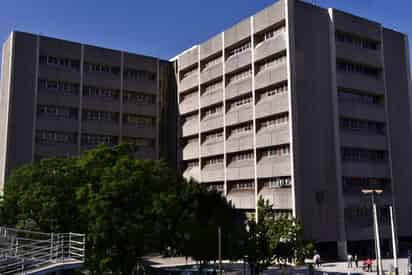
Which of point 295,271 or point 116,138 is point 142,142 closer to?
point 116,138

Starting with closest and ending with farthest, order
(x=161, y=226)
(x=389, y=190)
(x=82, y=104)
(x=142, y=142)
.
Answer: (x=161, y=226) → (x=389, y=190) → (x=82, y=104) → (x=142, y=142)

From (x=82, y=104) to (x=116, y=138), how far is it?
23.0ft

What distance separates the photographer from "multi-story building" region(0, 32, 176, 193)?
58.7 meters

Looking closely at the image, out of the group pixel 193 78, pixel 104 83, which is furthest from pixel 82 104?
pixel 193 78

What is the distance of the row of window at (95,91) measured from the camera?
6196 cm

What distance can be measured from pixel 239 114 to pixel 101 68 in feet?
74.7

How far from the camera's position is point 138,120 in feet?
225

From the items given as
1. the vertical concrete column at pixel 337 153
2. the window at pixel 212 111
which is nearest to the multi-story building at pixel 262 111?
the vertical concrete column at pixel 337 153

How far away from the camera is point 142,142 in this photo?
225 ft

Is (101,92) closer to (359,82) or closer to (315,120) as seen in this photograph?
(315,120)

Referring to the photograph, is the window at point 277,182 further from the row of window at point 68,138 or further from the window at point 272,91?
the row of window at point 68,138

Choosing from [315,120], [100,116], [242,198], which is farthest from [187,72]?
[315,120]

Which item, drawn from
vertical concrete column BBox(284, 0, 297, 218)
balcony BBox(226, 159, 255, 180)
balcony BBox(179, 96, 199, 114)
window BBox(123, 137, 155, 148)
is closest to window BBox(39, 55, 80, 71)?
window BBox(123, 137, 155, 148)

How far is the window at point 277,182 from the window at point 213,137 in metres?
11.0
